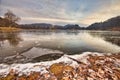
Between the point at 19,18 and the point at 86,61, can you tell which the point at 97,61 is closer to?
the point at 86,61

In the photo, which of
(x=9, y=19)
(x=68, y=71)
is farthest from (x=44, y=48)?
(x=9, y=19)

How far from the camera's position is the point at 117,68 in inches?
306

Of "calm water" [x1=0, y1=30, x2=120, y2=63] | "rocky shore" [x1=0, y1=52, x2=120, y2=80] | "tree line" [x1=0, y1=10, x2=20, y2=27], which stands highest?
"tree line" [x1=0, y1=10, x2=20, y2=27]

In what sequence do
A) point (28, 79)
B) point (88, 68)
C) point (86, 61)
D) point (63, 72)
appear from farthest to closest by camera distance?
point (86, 61), point (88, 68), point (63, 72), point (28, 79)

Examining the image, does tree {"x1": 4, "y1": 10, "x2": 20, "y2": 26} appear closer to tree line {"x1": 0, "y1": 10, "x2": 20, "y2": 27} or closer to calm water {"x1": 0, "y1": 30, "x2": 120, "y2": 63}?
tree line {"x1": 0, "y1": 10, "x2": 20, "y2": 27}

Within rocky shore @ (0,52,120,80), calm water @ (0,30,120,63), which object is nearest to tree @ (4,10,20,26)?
calm water @ (0,30,120,63)

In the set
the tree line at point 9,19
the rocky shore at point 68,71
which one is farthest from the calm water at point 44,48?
the tree line at point 9,19

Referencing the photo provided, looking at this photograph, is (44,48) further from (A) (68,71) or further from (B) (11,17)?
(B) (11,17)

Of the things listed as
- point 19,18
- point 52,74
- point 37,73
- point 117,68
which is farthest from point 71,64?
point 19,18

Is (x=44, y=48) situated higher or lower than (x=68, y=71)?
lower

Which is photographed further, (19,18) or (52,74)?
(19,18)

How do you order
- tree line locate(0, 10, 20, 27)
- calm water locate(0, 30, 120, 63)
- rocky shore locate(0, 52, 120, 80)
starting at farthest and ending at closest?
1. tree line locate(0, 10, 20, 27)
2. calm water locate(0, 30, 120, 63)
3. rocky shore locate(0, 52, 120, 80)

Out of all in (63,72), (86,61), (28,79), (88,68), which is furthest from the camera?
(86,61)

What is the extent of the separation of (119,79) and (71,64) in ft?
9.08
